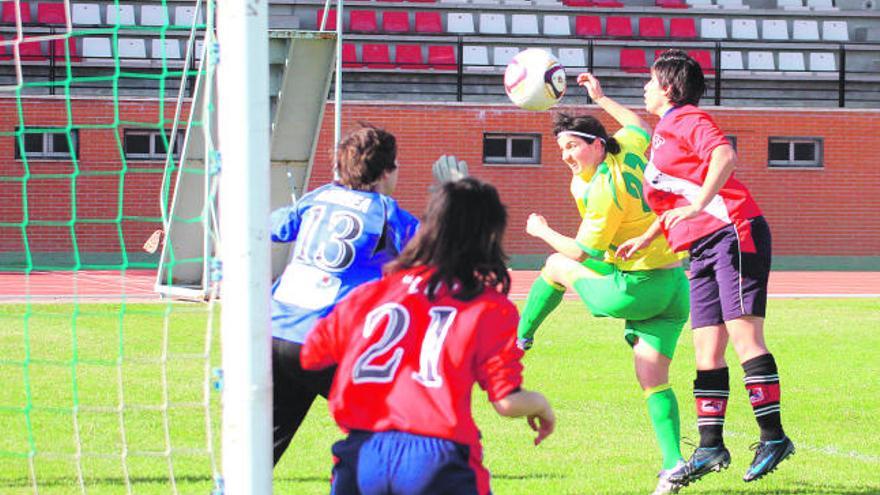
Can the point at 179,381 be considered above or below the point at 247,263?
below

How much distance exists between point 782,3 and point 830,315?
667 inches

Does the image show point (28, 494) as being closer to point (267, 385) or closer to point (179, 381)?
point (267, 385)

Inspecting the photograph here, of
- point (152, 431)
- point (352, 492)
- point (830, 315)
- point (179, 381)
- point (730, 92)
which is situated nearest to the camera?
point (352, 492)

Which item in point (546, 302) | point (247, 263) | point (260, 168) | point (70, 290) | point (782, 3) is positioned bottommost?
point (70, 290)

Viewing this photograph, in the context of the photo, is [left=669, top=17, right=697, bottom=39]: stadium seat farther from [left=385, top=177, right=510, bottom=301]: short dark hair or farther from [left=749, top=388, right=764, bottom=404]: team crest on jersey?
[left=385, top=177, right=510, bottom=301]: short dark hair

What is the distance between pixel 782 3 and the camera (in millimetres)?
31469

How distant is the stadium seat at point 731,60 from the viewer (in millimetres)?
29078

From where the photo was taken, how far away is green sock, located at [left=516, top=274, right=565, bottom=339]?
23.4 feet

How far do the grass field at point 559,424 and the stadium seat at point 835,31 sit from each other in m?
17.8

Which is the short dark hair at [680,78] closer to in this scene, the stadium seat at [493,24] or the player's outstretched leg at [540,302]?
the player's outstretched leg at [540,302]

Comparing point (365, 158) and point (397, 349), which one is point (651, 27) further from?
point (397, 349)

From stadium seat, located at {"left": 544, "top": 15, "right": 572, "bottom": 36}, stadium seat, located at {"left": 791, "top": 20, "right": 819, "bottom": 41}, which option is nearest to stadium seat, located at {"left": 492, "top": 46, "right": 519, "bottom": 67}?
stadium seat, located at {"left": 544, "top": 15, "right": 572, "bottom": 36}

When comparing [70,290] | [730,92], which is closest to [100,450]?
[70,290]

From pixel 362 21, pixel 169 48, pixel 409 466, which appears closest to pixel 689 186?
pixel 409 466
